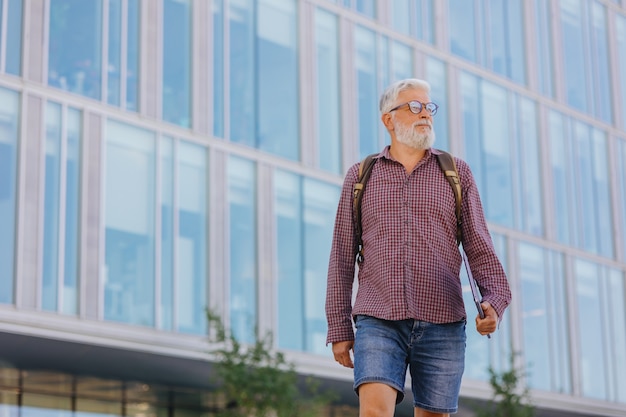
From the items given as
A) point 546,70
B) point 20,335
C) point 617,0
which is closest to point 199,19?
point 20,335

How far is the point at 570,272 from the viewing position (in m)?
30.6

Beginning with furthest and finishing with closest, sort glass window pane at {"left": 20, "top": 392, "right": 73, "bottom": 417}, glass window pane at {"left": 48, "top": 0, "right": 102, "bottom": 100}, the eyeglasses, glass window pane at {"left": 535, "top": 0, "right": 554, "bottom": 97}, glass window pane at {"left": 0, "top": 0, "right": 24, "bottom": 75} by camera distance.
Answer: glass window pane at {"left": 535, "top": 0, "right": 554, "bottom": 97}, glass window pane at {"left": 20, "top": 392, "right": 73, "bottom": 417}, glass window pane at {"left": 48, "top": 0, "right": 102, "bottom": 100}, glass window pane at {"left": 0, "top": 0, "right": 24, "bottom": 75}, the eyeglasses

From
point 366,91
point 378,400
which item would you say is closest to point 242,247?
point 366,91

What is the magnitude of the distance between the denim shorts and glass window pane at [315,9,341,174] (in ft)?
61.8

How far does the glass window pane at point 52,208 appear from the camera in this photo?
62.2 ft

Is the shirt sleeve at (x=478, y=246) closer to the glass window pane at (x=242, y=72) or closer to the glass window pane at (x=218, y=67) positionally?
the glass window pane at (x=218, y=67)

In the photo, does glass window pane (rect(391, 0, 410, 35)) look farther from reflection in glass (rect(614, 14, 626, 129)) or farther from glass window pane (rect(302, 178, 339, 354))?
reflection in glass (rect(614, 14, 626, 129))

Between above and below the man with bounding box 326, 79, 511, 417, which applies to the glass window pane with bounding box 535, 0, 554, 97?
above

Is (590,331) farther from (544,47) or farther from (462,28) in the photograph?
(462,28)

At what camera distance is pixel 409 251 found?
5.43m

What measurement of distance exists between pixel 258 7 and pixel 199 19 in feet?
5.15

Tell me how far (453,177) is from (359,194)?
0.41 meters

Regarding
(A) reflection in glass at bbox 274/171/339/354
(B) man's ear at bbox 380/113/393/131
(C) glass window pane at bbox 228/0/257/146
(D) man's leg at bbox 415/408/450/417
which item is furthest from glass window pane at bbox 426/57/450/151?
(D) man's leg at bbox 415/408/450/417

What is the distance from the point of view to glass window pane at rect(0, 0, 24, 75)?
19.1 metres
